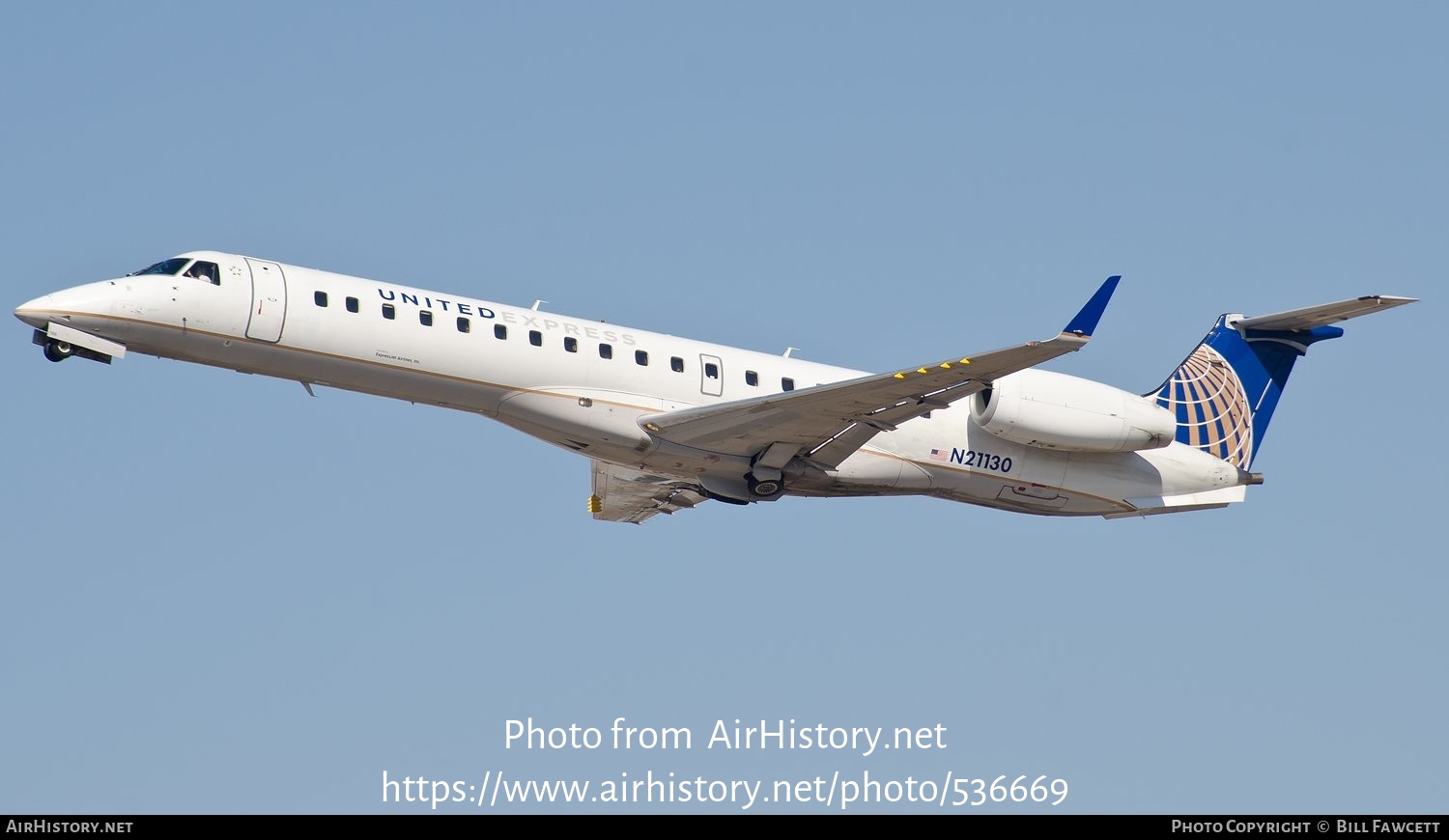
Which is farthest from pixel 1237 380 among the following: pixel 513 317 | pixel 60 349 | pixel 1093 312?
pixel 60 349

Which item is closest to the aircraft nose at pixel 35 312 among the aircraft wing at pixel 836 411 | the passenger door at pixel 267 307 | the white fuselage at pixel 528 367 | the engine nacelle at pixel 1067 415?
the white fuselage at pixel 528 367

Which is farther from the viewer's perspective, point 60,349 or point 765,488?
point 765,488

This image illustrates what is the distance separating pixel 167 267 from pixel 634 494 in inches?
320

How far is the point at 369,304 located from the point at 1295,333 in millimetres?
14262

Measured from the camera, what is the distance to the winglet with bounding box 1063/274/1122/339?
835 inches

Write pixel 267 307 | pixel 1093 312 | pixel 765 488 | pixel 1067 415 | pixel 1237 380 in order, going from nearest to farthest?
1. pixel 1093 312
2. pixel 267 307
3. pixel 765 488
4. pixel 1067 415
5. pixel 1237 380

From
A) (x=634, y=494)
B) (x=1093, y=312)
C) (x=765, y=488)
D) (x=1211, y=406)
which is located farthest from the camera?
(x=634, y=494)

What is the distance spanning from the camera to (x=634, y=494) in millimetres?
27734

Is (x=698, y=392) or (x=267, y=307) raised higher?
(x=267, y=307)

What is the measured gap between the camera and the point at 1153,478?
26422mm

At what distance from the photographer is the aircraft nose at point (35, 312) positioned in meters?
21.9

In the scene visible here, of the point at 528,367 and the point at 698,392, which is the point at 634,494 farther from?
the point at 528,367

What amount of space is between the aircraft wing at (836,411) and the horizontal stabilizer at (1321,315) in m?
5.25
